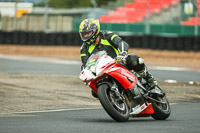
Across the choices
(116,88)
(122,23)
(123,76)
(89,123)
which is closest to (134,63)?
(123,76)

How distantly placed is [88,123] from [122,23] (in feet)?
82.5

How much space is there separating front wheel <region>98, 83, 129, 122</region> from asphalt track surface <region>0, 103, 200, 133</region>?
112 mm

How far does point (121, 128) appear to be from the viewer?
7.05 m

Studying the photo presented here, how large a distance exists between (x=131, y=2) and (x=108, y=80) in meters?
31.6

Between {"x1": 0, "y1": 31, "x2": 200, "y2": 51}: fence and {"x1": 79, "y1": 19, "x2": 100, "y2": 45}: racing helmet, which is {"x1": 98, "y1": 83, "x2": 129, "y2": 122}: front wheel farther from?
{"x1": 0, "y1": 31, "x2": 200, "y2": 51}: fence

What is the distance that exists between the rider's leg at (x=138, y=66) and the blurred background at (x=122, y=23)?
17616 mm

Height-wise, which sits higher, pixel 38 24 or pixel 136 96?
pixel 136 96

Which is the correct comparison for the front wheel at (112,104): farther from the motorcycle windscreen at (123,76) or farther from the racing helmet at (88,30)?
the racing helmet at (88,30)

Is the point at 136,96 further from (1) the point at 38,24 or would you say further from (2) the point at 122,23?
(1) the point at 38,24

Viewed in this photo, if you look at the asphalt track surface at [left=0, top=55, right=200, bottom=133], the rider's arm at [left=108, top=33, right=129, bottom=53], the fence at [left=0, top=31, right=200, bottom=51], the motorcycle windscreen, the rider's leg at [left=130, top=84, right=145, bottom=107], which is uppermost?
the rider's arm at [left=108, top=33, right=129, bottom=53]

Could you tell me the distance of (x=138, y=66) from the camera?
812 centimetres

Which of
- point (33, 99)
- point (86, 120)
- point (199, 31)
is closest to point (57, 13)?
point (199, 31)

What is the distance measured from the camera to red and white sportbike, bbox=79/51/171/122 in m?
7.50

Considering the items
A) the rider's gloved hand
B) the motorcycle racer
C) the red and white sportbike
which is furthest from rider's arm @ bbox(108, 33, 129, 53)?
the red and white sportbike
